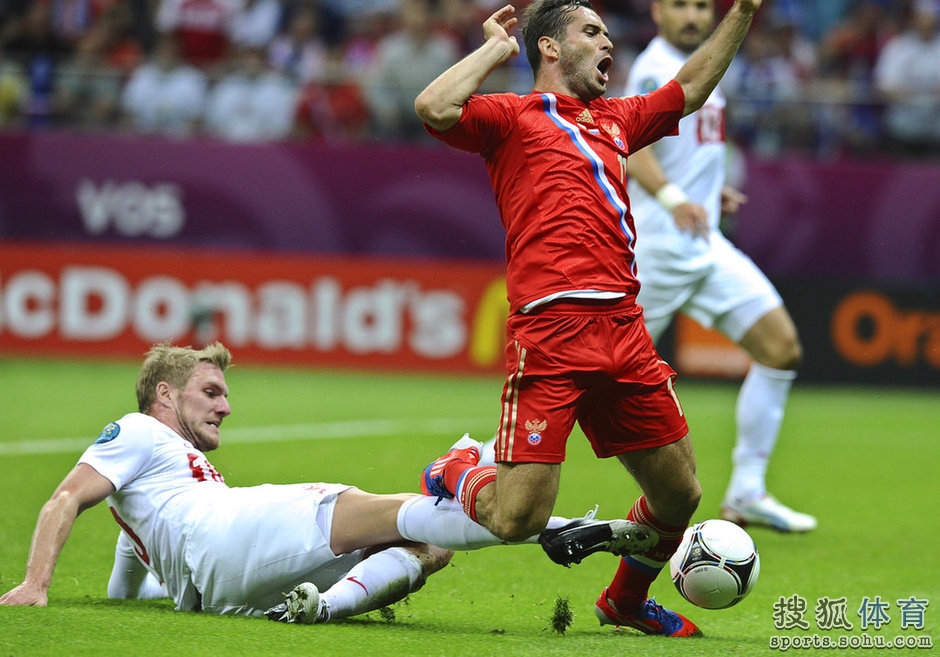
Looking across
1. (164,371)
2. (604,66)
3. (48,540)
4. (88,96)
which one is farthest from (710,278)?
(88,96)

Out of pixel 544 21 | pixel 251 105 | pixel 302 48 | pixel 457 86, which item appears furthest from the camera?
pixel 302 48

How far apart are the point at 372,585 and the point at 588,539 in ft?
2.42

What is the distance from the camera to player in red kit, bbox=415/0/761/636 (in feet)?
15.1

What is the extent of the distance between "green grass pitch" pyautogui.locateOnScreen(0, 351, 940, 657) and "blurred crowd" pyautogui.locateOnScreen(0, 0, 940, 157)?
8.66ft

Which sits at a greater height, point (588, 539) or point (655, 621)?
point (588, 539)

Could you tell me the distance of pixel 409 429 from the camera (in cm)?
1082

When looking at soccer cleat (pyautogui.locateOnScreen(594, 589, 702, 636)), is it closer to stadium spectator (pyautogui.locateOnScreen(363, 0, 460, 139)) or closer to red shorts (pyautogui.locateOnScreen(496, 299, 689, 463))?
red shorts (pyautogui.locateOnScreen(496, 299, 689, 463))

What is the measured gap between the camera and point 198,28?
53.8 feet

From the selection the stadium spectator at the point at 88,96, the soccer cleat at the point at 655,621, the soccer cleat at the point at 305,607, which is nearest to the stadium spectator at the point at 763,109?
the stadium spectator at the point at 88,96

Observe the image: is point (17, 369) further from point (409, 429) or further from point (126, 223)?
point (409, 429)

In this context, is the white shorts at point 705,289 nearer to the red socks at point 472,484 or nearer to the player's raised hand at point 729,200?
the player's raised hand at point 729,200

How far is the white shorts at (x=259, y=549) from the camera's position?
4766 millimetres

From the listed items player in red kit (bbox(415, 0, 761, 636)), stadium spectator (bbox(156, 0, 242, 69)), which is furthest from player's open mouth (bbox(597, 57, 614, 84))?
stadium spectator (bbox(156, 0, 242, 69))

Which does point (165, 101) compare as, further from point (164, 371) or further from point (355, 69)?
point (164, 371)
